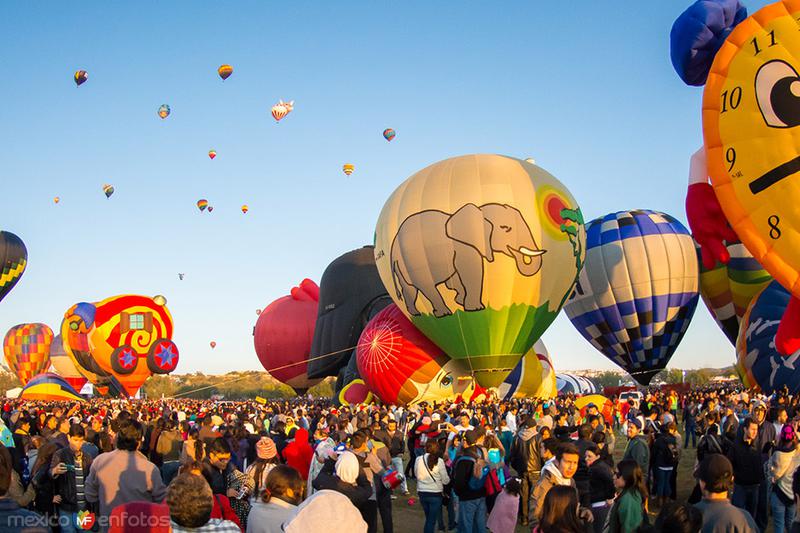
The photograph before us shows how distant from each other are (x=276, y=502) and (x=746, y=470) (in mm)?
4547

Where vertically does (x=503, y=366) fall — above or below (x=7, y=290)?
below

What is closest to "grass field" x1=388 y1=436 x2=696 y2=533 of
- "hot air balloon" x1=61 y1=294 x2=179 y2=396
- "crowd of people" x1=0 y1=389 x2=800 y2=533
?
"crowd of people" x1=0 y1=389 x2=800 y2=533

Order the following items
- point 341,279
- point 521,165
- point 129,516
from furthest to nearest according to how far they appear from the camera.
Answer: point 341,279, point 521,165, point 129,516

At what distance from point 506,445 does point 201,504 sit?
25.2 feet

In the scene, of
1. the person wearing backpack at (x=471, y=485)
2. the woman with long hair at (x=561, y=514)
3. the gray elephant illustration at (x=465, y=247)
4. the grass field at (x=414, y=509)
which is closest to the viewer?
the woman with long hair at (x=561, y=514)

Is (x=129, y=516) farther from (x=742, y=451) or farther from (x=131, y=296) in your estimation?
(x=131, y=296)

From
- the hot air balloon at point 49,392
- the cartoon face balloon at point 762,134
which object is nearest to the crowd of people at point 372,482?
the cartoon face balloon at point 762,134

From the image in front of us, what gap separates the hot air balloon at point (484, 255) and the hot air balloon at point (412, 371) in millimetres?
818

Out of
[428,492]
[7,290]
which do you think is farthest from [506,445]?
[7,290]

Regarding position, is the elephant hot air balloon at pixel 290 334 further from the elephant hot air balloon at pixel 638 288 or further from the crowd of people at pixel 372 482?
the crowd of people at pixel 372 482

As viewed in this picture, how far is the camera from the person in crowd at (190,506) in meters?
3.10

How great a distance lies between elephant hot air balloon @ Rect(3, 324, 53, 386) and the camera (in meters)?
55.0

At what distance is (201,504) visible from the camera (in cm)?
312

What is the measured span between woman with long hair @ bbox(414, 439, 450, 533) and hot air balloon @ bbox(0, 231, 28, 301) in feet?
107
